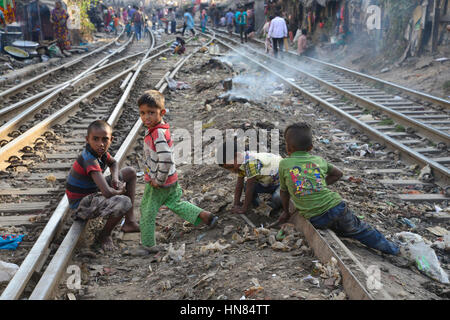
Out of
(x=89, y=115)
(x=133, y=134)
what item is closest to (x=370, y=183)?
(x=133, y=134)

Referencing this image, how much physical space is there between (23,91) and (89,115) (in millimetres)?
3342

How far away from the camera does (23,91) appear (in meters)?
10.8

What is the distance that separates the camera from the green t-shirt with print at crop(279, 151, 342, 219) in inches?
143

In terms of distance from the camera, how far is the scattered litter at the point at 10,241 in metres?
3.88

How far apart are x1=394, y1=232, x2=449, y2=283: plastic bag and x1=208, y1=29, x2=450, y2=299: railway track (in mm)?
172

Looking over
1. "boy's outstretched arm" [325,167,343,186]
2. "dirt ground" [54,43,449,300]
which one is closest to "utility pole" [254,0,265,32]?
"dirt ground" [54,43,449,300]

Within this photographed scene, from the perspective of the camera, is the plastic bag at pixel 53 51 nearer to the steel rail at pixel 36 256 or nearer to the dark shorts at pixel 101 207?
the steel rail at pixel 36 256

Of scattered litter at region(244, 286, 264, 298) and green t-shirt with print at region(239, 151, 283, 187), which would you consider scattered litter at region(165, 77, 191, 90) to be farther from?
scattered litter at region(244, 286, 264, 298)

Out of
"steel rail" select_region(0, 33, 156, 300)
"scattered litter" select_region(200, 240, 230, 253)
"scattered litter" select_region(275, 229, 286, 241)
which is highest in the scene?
"steel rail" select_region(0, 33, 156, 300)

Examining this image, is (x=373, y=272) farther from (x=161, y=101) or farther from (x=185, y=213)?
(x=161, y=101)

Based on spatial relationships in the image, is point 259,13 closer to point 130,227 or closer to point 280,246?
point 130,227

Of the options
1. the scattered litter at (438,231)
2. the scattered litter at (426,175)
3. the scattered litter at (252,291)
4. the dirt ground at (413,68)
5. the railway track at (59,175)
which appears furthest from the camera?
the dirt ground at (413,68)

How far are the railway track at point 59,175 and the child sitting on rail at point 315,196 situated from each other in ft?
6.61

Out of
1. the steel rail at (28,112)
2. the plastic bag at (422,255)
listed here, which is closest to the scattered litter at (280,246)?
the plastic bag at (422,255)
